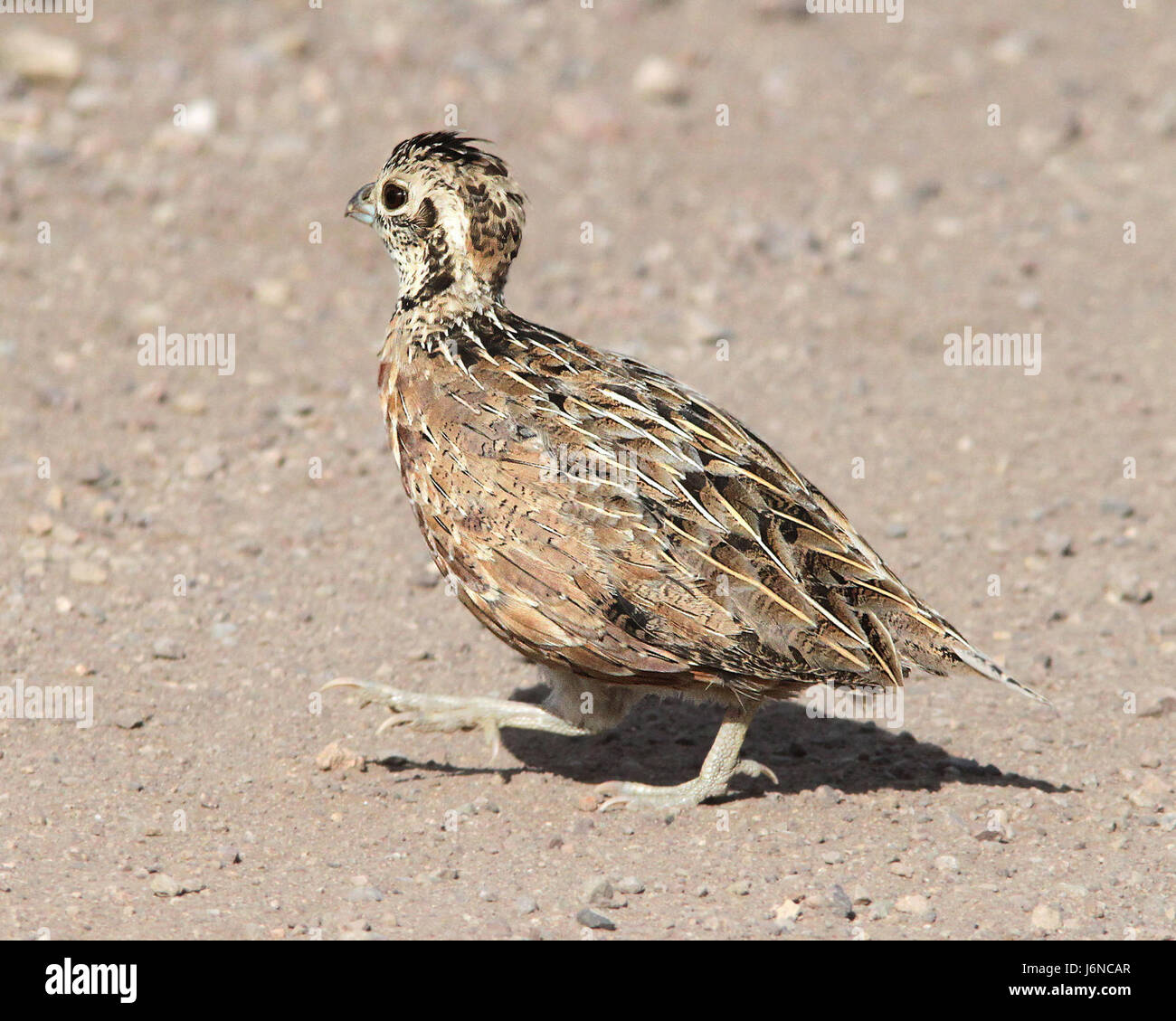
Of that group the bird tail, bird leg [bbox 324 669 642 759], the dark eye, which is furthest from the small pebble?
the dark eye

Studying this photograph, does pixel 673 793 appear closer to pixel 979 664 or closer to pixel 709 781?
pixel 709 781

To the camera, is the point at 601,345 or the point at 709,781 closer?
the point at 709,781

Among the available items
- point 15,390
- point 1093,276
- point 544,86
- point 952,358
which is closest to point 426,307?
point 15,390

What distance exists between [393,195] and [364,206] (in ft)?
0.74

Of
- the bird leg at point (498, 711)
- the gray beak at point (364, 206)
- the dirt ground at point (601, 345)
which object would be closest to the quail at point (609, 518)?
the bird leg at point (498, 711)

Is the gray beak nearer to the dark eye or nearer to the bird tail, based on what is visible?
the dark eye

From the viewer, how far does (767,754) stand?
7.41 m

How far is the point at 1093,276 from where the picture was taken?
1194 centimetres

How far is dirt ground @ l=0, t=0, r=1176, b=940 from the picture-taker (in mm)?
6234

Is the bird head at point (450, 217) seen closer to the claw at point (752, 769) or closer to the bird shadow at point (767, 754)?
the bird shadow at point (767, 754)

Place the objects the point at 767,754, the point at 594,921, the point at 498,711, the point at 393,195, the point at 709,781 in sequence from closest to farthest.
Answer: the point at 594,921, the point at 709,781, the point at 393,195, the point at 498,711, the point at 767,754

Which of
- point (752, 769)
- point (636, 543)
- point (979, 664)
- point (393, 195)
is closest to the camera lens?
point (636, 543)

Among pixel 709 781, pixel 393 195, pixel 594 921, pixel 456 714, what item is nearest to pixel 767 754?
pixel 709 781

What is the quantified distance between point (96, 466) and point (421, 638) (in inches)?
97.3
